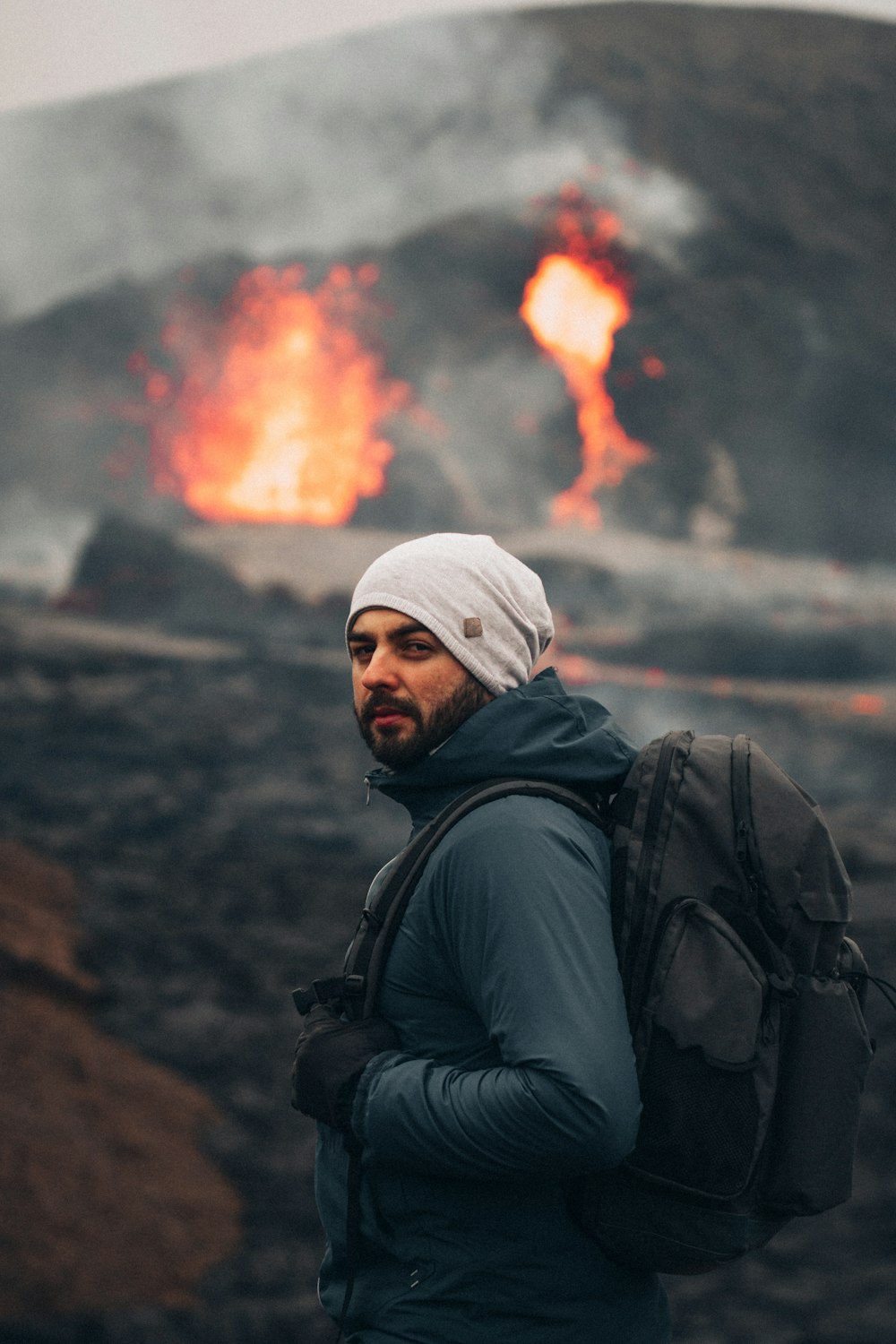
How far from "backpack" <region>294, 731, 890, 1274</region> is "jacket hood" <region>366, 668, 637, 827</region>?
4 cm

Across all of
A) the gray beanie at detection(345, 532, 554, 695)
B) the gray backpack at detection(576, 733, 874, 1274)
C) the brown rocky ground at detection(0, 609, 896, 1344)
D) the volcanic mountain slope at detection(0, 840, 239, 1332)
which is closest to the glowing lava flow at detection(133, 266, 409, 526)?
the brown rocky ground at detection(0, 609, 896, 1344)

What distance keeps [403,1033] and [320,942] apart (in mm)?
8584

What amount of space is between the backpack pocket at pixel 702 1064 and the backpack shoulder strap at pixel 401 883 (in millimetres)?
219

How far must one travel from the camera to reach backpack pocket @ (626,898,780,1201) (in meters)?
1.70

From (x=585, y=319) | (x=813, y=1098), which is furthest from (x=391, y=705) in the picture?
A: (x=585, y=319)

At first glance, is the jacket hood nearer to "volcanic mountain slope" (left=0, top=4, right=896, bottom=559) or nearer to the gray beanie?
the gray beanie

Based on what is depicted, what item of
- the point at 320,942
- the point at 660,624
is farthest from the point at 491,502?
the point at 320,942

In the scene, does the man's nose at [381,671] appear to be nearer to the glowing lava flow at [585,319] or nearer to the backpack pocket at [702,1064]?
the backpack pocket at [702,1064]

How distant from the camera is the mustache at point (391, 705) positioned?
193 centimetres

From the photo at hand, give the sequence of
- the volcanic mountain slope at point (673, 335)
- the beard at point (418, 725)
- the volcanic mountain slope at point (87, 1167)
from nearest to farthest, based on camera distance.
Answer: the beard at point (418, 725) < the volcanic mountain slope at point (87, 1167) < the volcanic mountain slope at point (673, 335)

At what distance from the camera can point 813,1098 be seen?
68.7 inches

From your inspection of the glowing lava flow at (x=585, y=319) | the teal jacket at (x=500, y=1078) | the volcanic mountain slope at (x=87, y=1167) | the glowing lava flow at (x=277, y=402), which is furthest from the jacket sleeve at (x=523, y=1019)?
the glowing lava flow at (x=585, y=319)

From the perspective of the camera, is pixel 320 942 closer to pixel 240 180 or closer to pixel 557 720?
pixel 557 720

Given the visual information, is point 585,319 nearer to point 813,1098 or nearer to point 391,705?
point 391,705
